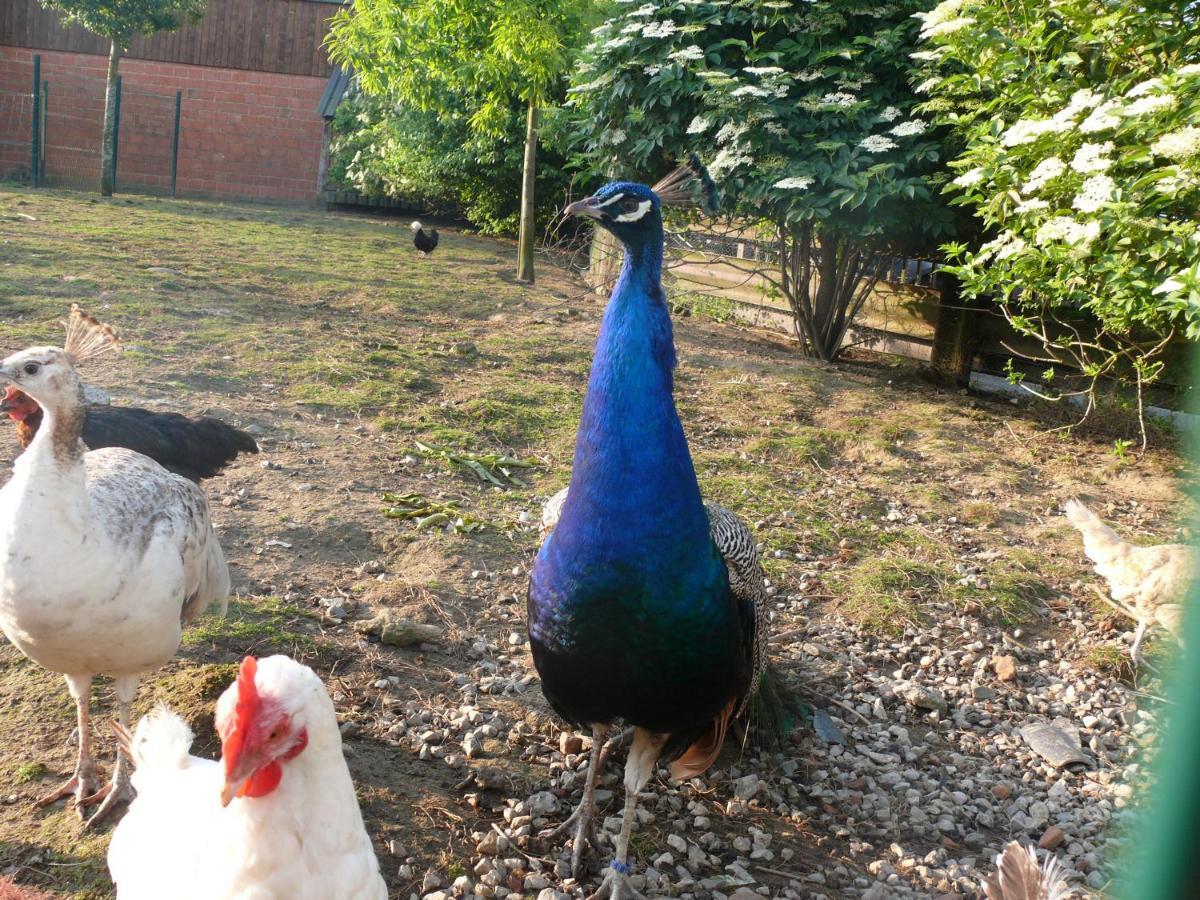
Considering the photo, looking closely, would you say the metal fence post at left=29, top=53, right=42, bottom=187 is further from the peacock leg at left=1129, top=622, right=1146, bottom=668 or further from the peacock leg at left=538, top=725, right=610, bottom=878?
the peacock leg at left=1129, top=622, right=1146, bottom=668

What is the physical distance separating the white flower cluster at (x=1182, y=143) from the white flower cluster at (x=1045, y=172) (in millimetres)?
791

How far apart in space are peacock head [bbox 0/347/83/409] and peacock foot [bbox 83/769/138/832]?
1.15 metres

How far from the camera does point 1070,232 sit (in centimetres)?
516

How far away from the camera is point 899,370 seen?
9.46 m

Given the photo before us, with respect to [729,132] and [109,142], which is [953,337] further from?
[109,142]

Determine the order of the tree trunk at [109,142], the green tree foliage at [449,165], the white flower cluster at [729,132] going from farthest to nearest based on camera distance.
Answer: the tree trunk at [109,142] → the green tree foliage at [449,165] → the white flower cluster at [729,132]

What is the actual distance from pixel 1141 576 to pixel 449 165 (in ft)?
45.4

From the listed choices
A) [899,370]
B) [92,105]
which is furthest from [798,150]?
[92,105]

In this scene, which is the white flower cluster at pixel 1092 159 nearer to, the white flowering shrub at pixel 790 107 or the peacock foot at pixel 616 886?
the white flowering shrub at pixel 790 107

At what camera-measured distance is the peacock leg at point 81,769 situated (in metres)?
3.00

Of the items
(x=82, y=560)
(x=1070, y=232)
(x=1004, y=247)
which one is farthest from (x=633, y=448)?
(x=1004, y=247)

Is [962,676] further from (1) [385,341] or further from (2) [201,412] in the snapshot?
(1) [385,341]

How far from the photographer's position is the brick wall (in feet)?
64.7

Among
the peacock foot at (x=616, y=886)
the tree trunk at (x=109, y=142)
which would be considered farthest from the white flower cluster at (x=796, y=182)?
the tree trunk at (x=109, y=142)
